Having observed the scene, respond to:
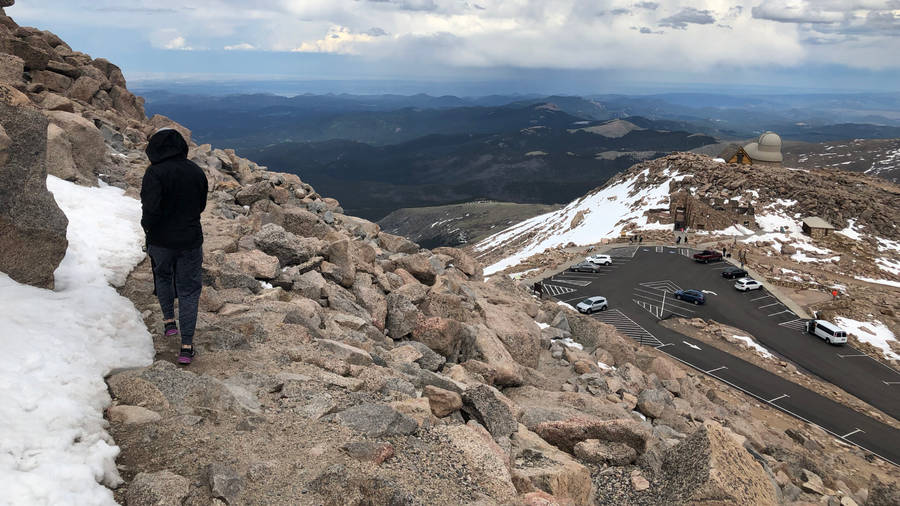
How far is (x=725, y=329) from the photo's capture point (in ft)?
122

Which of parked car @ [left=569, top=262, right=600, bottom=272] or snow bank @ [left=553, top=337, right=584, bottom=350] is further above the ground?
snow bank @ [left=553, top=337, right=584, bottom=350]

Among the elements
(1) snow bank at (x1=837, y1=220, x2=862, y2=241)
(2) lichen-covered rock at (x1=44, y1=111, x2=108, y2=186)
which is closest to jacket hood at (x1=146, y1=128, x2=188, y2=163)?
(2) lichen-covered rock at (x1=44, y1=111, x2=108, y2=186)

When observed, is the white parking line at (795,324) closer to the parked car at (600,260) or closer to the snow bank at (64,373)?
the parked car at (600,260)

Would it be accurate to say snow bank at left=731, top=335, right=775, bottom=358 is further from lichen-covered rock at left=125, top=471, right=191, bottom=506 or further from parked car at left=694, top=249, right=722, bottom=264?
lichen-covered rock at left=125, top=471, right=191, bottom=506

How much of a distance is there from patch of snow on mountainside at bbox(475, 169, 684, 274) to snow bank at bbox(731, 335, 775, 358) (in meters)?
25.7

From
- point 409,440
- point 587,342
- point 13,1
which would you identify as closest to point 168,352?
point 409,440

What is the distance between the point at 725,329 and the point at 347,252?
32.9m

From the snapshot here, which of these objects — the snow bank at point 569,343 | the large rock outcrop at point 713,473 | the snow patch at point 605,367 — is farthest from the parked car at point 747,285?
the large rock outcrop at point 713,473

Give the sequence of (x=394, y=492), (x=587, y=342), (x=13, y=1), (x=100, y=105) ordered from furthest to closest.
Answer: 1. (x=100, y=105)
2. (x=13, y=1)
3. (x=587, y=342)
4. (x=394, y=492)

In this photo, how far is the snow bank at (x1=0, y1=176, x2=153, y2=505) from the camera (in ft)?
14.8

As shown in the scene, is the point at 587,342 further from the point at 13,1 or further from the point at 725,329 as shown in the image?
the point at 13,1

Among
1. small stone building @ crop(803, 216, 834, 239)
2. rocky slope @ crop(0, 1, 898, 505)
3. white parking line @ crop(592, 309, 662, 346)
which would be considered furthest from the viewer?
small stone building @ crop(803, 216, 834, 239)

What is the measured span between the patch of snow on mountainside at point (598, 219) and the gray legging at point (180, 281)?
49677 millimetres

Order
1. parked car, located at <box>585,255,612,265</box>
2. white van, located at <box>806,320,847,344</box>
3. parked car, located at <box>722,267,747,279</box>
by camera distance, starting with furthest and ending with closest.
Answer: parked car, located at <box>585,255,612,265</box> → parked car, located at <box>722,267,747,279</box> → white van, located at <box>806,320,847,344</box>
